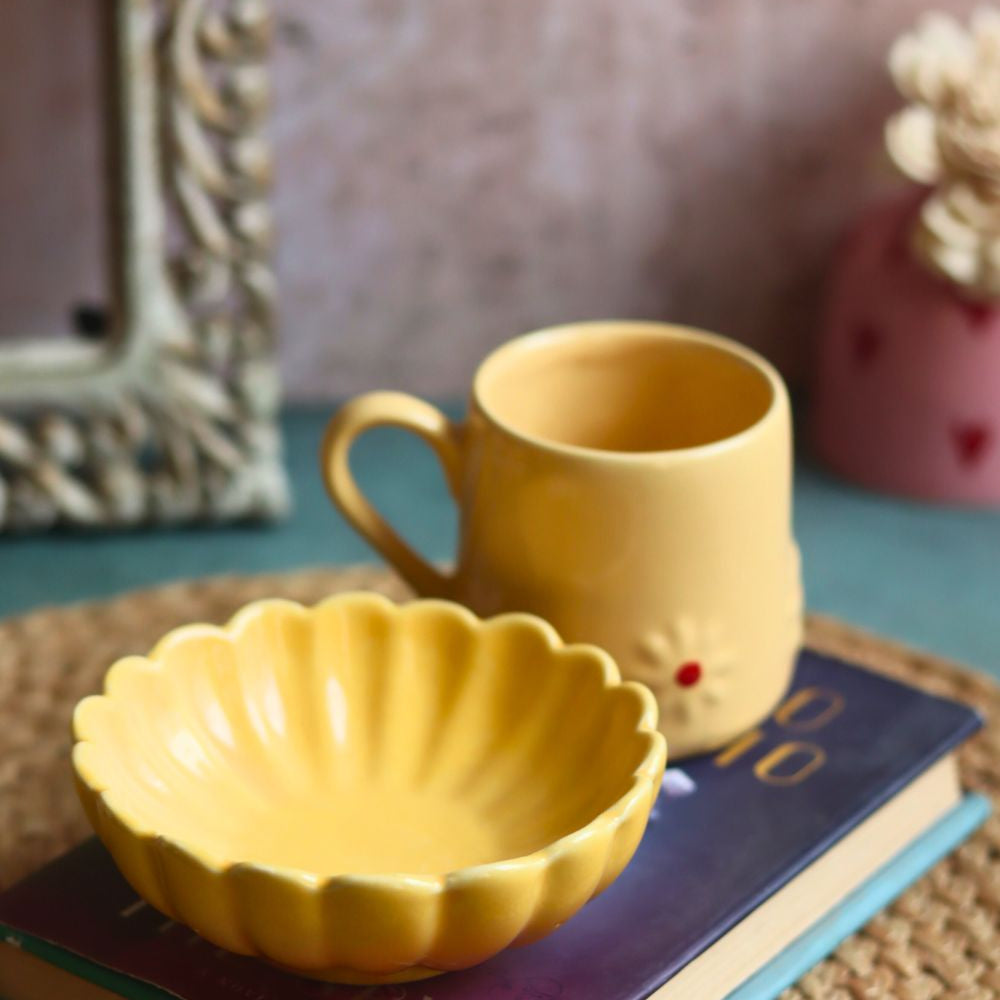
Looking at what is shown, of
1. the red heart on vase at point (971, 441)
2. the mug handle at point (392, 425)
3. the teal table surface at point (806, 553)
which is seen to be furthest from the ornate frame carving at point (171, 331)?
the red heart on vase at point (971, 441)

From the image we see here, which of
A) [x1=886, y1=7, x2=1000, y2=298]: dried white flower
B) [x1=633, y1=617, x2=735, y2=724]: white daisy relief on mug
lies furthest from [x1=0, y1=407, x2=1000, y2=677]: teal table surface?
[x1=633, y1=617, x2=735, y2=724]: white daisy relief on mug

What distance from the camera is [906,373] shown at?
69 cm

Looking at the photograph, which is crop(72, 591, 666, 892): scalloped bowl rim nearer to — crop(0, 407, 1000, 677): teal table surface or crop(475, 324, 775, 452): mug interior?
crop(475, 324, 775, 452): mug interior

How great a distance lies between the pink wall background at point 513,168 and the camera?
0.70m

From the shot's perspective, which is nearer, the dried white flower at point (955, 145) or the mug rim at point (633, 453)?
the mug rim at point (633, 453)

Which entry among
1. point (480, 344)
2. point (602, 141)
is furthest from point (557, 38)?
point (480, 344)

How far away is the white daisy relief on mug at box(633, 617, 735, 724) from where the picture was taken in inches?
16.5

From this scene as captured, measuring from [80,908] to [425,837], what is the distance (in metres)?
0.09

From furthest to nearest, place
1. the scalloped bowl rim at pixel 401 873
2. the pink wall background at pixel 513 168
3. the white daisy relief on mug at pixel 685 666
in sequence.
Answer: the pink wall background at pixel 513 168 → the white daisy relief on mug at pixel 685 666 → the scalloped bowl rim at pixel 401 873

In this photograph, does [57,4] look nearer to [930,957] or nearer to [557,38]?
[557,38]

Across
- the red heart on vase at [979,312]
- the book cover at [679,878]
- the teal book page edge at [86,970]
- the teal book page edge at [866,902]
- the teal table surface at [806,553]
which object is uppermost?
the red heart on vase at [979,312]

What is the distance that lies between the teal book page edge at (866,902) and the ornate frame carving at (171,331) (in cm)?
34

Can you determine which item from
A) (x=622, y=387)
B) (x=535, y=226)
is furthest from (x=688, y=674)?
(x=535, y=226)

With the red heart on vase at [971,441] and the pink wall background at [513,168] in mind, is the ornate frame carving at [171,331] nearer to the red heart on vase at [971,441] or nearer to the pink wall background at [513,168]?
the pink wall background at [513,168]
